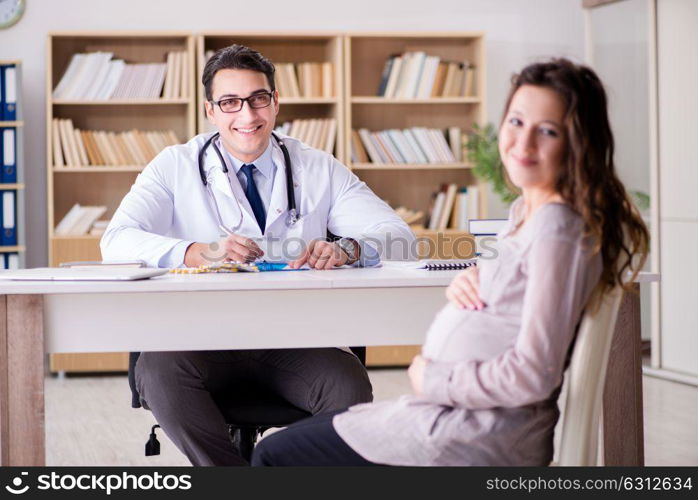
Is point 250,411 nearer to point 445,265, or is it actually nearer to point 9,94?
point 445,265

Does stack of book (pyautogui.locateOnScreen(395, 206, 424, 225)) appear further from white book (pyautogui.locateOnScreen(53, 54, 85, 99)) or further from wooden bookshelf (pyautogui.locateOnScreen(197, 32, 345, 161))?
white book (pyautogui.locateOnScreen(53, 54, 85, 99))

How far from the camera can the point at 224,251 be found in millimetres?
2375

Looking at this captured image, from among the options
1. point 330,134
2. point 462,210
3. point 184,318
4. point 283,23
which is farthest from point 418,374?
point 283,23

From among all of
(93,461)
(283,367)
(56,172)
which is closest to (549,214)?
(283,367)

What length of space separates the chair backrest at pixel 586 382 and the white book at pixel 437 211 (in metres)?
3.99

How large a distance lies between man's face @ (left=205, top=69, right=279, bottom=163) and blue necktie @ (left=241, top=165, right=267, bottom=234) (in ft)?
0.15

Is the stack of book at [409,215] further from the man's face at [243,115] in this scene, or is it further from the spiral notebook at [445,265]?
the spiral notebook at [445,265]

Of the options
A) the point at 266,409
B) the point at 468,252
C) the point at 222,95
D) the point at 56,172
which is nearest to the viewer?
the point at 266,409

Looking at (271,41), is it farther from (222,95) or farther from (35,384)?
(35,384)

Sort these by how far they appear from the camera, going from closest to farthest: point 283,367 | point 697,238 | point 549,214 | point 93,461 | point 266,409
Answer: point 549,214, point 266,409, point 283,367, point 93,461, point 697,238

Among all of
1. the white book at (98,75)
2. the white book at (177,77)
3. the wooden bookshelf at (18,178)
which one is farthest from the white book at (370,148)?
the wooden bookshelf at (18,178)

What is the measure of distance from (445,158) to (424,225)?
418mm

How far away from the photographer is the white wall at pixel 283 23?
5.37m

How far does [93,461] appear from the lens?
3.38 metres
